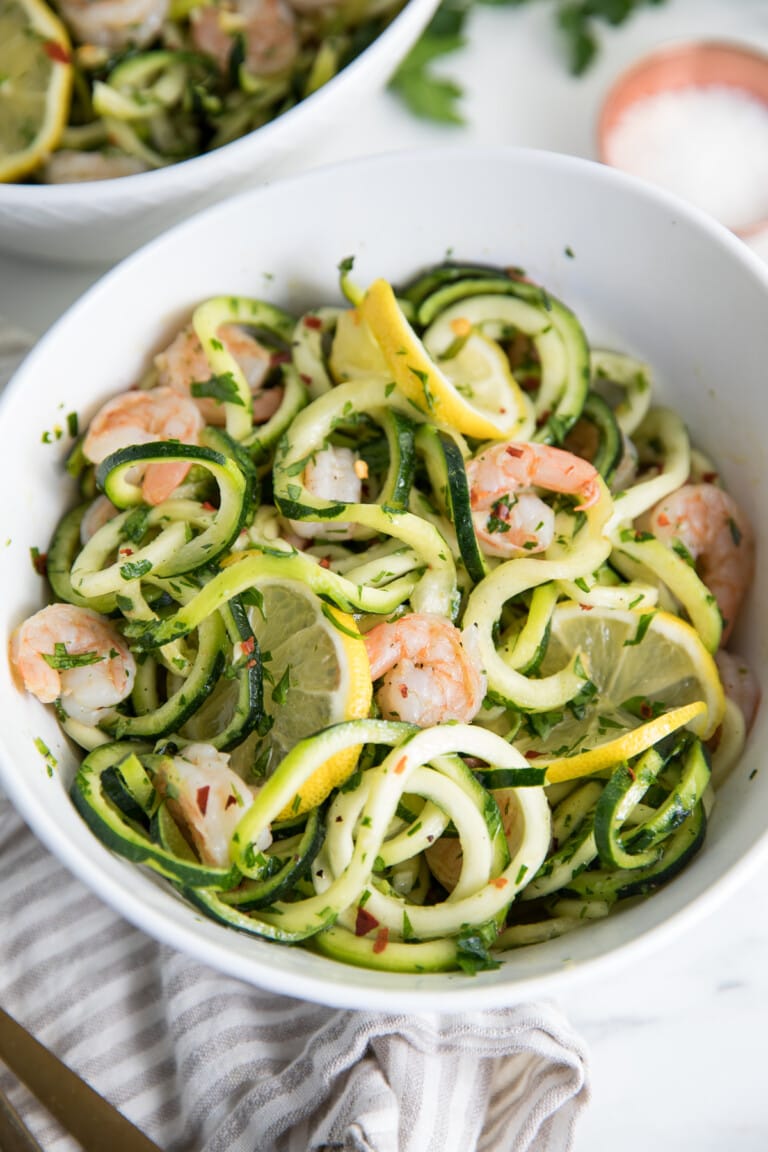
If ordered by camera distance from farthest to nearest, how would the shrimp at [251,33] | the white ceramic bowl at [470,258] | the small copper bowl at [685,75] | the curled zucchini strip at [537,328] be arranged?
the small copper bowl at [685,75] < the shrimp at [251,33] < the curled zucchini strip at [537,328] < the white ceramic bowl at [470,258]

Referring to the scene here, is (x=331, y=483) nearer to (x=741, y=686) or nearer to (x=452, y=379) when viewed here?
(x=452, y=379)

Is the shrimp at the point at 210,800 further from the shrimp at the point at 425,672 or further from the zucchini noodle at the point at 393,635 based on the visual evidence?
the shrimp at the point at 425,672

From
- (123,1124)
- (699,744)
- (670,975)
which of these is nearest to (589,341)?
(699,744)

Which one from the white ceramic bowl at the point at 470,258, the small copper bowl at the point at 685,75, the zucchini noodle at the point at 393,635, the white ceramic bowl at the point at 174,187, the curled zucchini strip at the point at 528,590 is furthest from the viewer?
the small copper bowl at the point at 685,75

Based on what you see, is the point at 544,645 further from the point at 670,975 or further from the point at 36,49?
the point at 36,49

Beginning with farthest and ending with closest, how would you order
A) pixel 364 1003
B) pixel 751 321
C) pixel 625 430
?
pixel 625 430 → pixel 751 321 → pixel 364 1003

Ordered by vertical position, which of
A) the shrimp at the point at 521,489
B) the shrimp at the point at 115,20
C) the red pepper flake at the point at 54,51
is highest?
the shrimp at the point at 115,20

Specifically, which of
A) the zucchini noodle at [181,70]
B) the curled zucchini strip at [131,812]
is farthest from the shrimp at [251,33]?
the curled zucchini strip at [131,812]

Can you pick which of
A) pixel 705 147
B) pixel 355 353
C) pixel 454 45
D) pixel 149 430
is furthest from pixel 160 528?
pixel 705 147
